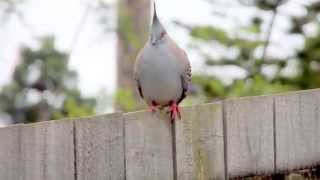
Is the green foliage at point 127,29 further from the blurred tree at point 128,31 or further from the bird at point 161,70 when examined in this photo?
the bird at point 161,70

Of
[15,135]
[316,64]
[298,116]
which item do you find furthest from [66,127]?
[316,64]

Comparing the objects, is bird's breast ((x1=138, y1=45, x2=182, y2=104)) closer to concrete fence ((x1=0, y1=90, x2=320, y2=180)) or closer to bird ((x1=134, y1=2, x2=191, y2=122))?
bird ((x1=134, y1=2, x2=191, y2=122))

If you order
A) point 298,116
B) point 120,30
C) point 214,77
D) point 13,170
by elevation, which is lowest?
point 13,170

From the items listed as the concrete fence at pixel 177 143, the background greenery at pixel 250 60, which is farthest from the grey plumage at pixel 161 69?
the background greenery at pixel 250 60

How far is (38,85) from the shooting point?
6.72 meters

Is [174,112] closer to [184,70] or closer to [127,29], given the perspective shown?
[184,70]

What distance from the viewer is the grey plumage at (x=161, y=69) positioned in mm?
2252

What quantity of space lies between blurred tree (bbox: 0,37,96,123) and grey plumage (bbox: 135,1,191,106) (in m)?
4.12

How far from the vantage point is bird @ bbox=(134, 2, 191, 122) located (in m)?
2.25

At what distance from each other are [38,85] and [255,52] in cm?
236

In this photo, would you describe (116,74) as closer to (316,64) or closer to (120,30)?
(120,30)

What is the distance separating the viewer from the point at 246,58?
5266mm

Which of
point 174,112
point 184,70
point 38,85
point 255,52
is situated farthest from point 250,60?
point 174,112

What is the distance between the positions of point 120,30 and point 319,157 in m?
4.53
